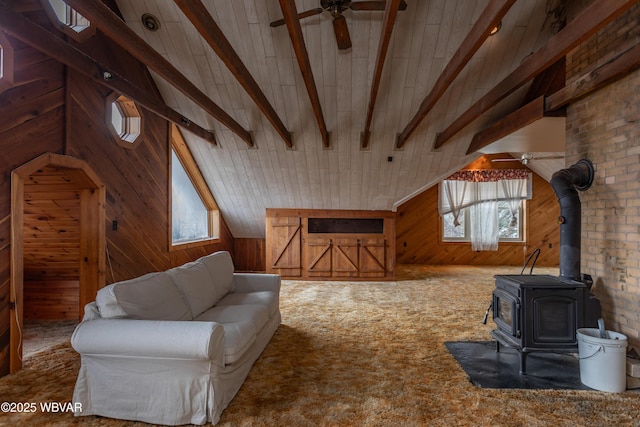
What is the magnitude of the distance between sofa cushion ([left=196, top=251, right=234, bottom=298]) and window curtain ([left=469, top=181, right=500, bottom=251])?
267 inches

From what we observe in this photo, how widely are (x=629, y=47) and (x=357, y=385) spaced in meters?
3.25

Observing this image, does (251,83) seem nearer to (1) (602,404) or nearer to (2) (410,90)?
(2) (410,90)

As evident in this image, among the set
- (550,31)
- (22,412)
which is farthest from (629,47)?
(22,412)

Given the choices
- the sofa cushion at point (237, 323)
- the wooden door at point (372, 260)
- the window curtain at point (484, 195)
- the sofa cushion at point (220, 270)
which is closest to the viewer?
the sofa cushion at point (237, 323)

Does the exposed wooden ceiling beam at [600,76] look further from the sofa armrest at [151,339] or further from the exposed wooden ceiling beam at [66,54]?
the exposed wooden ceiling beam at [66,54]

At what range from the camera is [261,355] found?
124 inches

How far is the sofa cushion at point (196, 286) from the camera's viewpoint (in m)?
2.90

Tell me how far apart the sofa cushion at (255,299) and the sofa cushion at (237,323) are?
172mm

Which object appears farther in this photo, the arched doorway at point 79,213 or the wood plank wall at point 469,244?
the wood plank wall at point 469,244

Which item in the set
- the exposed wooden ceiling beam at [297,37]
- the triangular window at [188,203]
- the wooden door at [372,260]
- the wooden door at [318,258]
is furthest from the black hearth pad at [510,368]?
the triangular window at [188,203]

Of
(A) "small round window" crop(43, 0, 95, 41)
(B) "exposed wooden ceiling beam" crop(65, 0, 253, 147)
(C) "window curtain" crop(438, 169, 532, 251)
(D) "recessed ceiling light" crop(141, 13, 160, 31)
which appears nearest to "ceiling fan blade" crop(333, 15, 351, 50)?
(B) "exposed wooden ceiling beam" crop(65, 0, 253, 147)

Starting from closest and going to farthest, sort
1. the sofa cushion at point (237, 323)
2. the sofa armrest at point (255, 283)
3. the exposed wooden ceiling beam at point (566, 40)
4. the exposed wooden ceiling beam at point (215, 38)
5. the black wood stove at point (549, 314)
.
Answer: the exposed wooden ceiling beam at point (566, 40)
the exposed wooden ceiling beam at point (215, 38)
the sofa cushion at point (237, 323)
the black wood stove at point (549, 314)
the sofa armrest at point (255, 283)

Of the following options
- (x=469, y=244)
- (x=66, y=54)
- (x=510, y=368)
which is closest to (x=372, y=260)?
(x=469, y=244)

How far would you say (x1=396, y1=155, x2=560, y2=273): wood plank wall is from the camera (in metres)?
8.56
